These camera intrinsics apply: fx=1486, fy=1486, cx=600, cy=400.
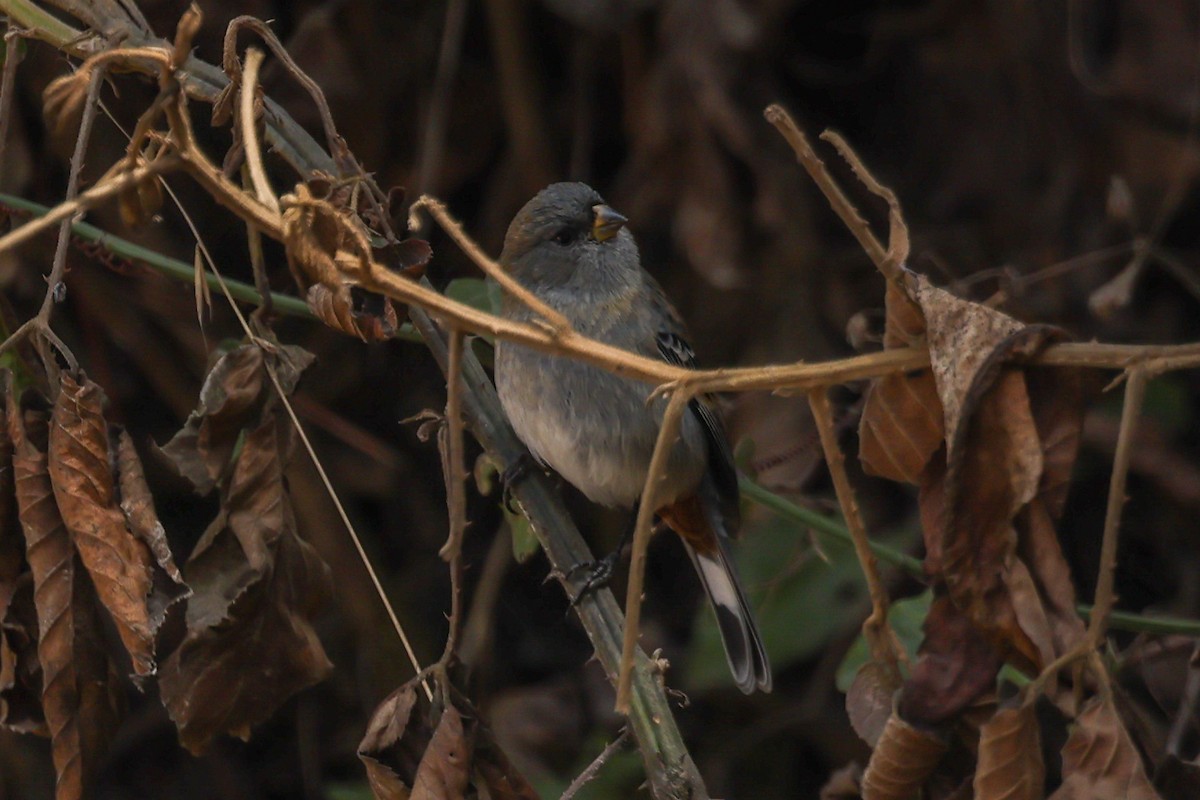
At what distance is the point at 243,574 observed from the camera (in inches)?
73.3

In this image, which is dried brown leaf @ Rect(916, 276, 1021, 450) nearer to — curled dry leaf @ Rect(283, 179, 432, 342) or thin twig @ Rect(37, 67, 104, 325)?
curled dry leaf @ Rect(283, 179, 432, 342)

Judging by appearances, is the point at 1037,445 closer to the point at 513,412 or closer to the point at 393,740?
the point at 393,740

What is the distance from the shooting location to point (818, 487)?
404cm

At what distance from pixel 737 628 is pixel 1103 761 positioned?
5.07 ft

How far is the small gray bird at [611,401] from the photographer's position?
283 centimetres

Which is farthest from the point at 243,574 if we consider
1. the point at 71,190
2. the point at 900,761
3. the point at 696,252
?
the point at 696,252

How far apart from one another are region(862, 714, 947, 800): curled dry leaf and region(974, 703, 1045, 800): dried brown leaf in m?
0.08

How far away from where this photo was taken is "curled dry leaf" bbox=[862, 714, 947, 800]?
161 cm

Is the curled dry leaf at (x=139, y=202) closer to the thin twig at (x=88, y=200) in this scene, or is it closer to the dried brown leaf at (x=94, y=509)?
the thin twig at (x=88, y=200)

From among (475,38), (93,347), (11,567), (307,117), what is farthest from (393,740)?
(475,38)

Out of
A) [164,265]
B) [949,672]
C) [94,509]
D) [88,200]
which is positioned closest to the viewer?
[88,200]

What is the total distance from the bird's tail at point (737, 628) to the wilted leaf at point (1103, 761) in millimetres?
1426

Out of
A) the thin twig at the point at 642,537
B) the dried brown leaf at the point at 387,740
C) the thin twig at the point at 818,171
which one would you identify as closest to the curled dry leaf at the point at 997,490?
the thin twig at the point at 818,171

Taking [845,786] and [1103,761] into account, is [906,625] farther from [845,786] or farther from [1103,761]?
[1103,761]
